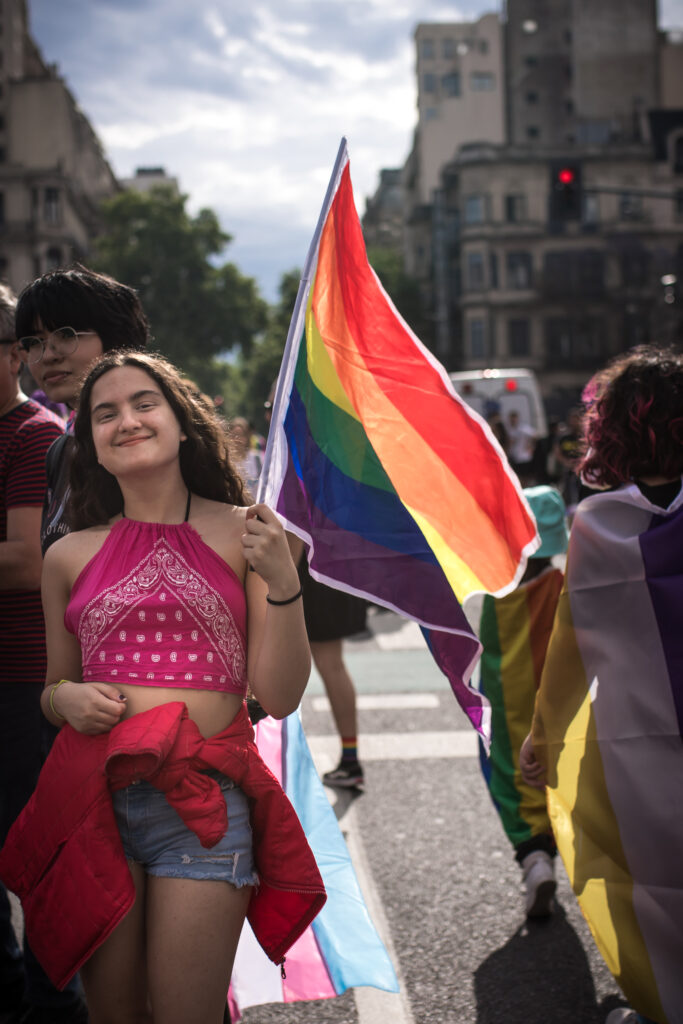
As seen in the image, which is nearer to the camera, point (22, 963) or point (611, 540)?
point (611, 540)

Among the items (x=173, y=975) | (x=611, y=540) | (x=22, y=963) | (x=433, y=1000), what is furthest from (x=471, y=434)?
(x=22, y=963)

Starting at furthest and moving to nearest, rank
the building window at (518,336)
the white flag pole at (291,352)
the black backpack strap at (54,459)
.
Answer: the building window at (518,336) < the black backpack strap at (54,459) < the white flag pole at (291,352)

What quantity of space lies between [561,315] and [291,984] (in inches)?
2174

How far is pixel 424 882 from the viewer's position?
439cm

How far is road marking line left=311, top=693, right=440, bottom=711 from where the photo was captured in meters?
7.40

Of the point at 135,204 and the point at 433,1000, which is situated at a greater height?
the point at 135,204

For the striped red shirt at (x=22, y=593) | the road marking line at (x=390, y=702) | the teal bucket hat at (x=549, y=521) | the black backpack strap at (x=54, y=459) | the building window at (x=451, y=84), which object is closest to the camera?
the black backpack strap at (x=54, y=459)

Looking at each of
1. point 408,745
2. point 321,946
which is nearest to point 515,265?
point 408,745

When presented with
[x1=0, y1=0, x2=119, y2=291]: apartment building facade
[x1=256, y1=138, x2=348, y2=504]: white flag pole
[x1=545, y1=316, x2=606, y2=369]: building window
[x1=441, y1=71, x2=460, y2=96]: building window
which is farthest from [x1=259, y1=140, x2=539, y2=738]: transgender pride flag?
[x1=441, y1=71, x2=460, y2=96]: building window

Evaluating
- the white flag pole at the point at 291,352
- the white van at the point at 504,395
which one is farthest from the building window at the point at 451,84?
the white flag pole at the point at 291,352

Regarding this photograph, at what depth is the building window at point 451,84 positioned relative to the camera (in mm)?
68000

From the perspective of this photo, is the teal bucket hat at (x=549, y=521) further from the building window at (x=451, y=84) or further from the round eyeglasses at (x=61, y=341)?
the building window at (x=451, y=84)

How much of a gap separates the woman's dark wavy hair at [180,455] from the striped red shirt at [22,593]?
1.88 ft

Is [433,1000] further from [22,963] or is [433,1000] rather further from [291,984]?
[22,963]
